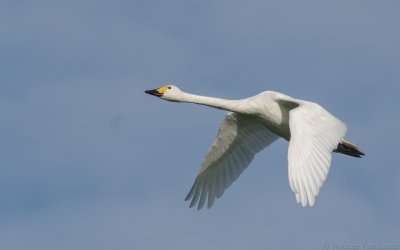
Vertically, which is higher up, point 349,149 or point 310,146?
point 349,149

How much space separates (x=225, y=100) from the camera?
24062 millimetres

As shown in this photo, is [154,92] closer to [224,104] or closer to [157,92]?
[157,92]

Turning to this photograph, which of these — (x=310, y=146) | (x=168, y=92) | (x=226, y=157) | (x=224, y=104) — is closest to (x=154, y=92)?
(x=168, y=92)

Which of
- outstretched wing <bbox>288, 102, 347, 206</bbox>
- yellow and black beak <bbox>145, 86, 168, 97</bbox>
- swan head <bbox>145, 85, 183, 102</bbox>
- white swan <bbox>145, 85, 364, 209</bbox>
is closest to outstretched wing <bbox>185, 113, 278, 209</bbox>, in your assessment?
white swan <bbox>145, 85, 364, 209</bbox>

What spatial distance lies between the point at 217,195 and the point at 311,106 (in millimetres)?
4214

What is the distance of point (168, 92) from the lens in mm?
24688

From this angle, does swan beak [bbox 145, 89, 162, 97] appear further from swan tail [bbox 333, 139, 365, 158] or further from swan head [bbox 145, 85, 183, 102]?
swan tail [bbox 333, 139, 365, 158]

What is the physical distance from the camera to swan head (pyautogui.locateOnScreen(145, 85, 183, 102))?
24.6m

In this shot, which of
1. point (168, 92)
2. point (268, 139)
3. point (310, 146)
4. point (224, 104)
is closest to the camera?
point (310, 146)

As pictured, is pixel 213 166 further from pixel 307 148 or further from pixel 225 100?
pixel 307 148

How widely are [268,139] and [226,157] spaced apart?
1.04m

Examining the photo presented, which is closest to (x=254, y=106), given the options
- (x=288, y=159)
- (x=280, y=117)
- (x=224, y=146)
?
(x=280, y=117)

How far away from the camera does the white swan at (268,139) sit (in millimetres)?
19978

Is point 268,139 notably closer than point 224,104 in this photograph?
No
